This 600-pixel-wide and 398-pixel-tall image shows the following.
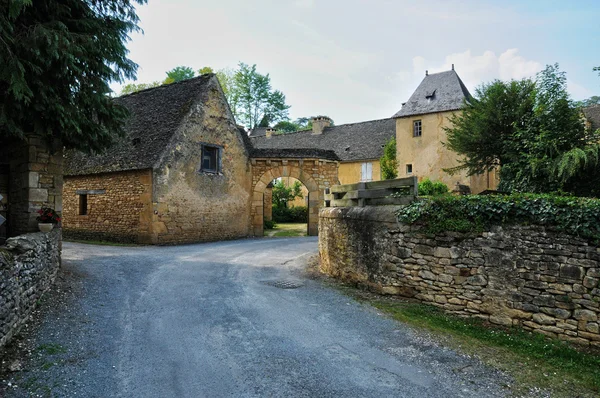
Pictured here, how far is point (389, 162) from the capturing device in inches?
1166

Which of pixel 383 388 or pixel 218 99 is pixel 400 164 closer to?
pixel 218 99

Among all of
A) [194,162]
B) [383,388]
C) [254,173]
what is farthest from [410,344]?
[254,173]

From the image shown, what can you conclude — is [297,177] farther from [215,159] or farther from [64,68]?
[64,68]

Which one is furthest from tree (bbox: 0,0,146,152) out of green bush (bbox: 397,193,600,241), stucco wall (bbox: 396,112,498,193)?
stucco wall (bbox: 396,112,498,193)

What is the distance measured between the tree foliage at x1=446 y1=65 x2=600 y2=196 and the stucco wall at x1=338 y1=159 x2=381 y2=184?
36.1 ft

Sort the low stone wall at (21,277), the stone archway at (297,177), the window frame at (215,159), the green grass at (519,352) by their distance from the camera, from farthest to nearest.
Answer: the stone archway at (297,177)
the window frame at (215,159)
the low stone wall at (21,277)
the green grass at (519,352)

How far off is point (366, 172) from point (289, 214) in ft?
23.6

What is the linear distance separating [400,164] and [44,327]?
26.1 m

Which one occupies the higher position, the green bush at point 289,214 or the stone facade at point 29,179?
the stone facade at point 29,179

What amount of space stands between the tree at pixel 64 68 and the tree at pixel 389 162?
73.2ft

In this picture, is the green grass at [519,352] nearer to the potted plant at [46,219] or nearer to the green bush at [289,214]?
the potted plant at [46,219]

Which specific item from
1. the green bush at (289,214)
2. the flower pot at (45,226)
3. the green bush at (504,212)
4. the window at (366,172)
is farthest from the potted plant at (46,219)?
the window at (366,172)

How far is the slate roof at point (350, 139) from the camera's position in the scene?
107ft

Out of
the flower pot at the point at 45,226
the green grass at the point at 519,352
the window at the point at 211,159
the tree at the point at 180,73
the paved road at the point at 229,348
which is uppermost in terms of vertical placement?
the tree at the point at 180,73
